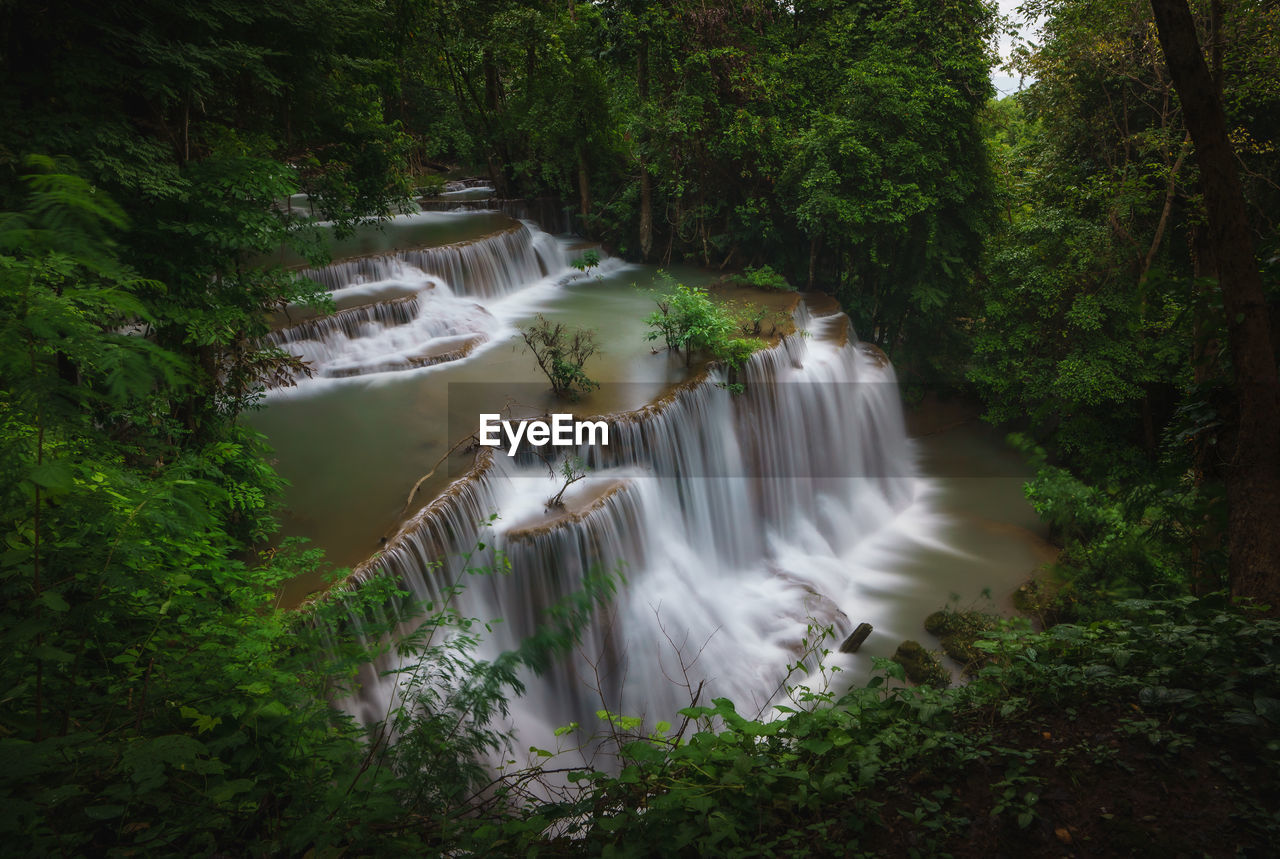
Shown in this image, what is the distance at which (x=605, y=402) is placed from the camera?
995 centimetres

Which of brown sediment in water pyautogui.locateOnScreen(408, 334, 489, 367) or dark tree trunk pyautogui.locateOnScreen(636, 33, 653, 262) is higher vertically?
dark tree trunk pyautogui.locateOnScreen(636, 33, 653, 262)

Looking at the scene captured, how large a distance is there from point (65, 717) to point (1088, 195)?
13.2m

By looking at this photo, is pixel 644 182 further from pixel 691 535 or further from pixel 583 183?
pixel 691 535

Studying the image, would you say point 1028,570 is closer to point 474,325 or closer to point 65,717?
point 474,325

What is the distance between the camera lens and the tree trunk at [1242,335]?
3.55 m

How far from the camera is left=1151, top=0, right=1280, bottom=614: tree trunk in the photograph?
355cm

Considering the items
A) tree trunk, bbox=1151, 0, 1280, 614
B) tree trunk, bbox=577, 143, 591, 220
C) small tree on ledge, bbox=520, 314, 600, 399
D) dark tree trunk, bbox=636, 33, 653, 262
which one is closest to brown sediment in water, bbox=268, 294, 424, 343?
small tree on ledge, bbox=520, 314, 600, 399

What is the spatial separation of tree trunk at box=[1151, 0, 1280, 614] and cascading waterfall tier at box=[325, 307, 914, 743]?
2.37 m

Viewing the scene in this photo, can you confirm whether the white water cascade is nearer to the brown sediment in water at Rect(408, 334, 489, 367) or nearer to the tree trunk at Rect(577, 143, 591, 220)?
the brown sediment in water at Rect(408, 334, 489, 367)

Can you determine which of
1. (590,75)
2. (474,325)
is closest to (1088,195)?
(474,325)

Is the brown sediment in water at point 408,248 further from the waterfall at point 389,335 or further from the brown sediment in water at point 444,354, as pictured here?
the brown sediment in water at point 444,354

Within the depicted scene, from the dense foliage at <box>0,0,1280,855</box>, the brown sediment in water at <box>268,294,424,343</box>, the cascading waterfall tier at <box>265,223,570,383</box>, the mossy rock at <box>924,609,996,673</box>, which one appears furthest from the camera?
the cascading waterfall tier at <box>265,223,570,383</box>

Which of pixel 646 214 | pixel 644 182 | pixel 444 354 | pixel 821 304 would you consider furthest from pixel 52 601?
pixel 646 214

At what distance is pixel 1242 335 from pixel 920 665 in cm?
564
